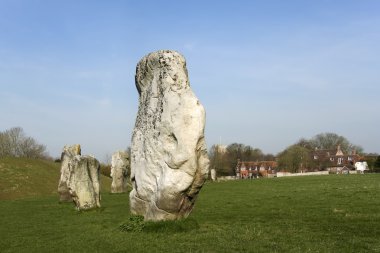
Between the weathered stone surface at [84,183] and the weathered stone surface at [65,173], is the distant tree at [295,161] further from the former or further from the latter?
the weathered stone surface at [84,183]

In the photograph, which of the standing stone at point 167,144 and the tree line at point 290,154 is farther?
the tree line at point 290,154

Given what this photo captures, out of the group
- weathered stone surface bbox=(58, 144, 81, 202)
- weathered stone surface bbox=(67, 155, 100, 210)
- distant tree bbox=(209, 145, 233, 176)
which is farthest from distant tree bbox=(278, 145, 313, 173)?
weathered stone surface bbox=(67, 155, 100, 210)

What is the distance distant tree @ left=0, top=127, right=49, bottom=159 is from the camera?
9488cm

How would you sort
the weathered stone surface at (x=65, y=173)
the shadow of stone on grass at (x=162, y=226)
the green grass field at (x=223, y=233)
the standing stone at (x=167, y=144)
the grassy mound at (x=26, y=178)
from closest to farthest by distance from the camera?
1. the green grass field at (x=223, y=233)
2. the shadow of stone on grass at (x=162, y=226)
3. the standing stone at (x=167, y=144)
4. the weathered stone surface at (x=65, y=173)
5. the grassy mound at (x=26, y=178)

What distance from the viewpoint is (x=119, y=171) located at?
112ft

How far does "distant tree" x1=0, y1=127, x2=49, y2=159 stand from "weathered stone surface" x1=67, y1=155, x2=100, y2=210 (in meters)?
80.4

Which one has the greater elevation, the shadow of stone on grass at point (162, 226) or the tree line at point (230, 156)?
the tree line at point (230, 156)

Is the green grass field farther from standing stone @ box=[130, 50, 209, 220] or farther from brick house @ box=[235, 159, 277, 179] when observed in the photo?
brick house @ box=[235, 159, 277, 179]

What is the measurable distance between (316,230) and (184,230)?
3097mm

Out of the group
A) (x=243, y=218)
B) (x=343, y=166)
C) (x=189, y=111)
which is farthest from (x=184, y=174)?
(x=343, y=166)

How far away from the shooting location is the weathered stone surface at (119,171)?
33969 mm

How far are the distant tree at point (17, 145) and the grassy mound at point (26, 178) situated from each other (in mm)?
39016

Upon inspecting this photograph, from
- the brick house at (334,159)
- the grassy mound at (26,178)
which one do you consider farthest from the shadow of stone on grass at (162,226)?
the brick house at (334,159)

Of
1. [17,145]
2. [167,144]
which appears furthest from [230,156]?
[167,144]
